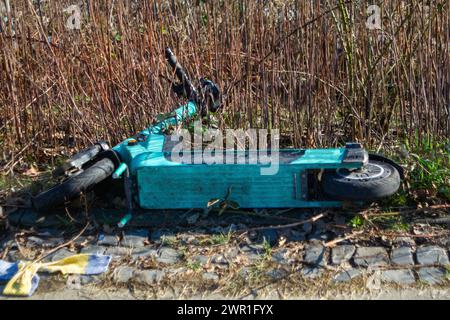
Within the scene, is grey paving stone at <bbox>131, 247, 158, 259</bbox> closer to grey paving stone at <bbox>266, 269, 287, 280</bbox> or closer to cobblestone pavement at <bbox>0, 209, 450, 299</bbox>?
cobblestone pavement at <bbox>0, 209, 450, 299</bbox>

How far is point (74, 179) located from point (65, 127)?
137 cm

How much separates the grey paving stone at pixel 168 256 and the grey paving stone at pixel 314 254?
702 mm

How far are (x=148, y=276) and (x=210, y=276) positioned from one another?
1.08ft

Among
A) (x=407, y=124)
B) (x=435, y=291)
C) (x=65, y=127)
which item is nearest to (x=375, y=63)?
(x=407, y=124)

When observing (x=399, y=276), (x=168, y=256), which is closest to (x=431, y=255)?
(x=399, y=276)

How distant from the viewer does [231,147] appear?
4648 mm

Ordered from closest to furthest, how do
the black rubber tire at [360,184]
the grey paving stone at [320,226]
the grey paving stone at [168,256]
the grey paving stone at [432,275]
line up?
the grey paving stone at [432,275]
the grey paving stone at [168,256]
the black rubber tire at [360,184]
the grey paving stone at [320,226]

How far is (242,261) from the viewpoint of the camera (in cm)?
357

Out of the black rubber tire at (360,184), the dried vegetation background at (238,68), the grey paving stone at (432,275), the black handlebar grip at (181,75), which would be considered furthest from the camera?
Result: the dried vegetation background at (238,68)

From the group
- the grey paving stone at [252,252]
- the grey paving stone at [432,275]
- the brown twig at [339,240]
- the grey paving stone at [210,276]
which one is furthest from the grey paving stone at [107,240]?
the grey paving stone at [432,275]

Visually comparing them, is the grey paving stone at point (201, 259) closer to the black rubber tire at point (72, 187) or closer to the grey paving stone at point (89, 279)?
the grey paving stone at point (89, 279)

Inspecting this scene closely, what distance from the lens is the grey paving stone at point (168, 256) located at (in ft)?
11.9
